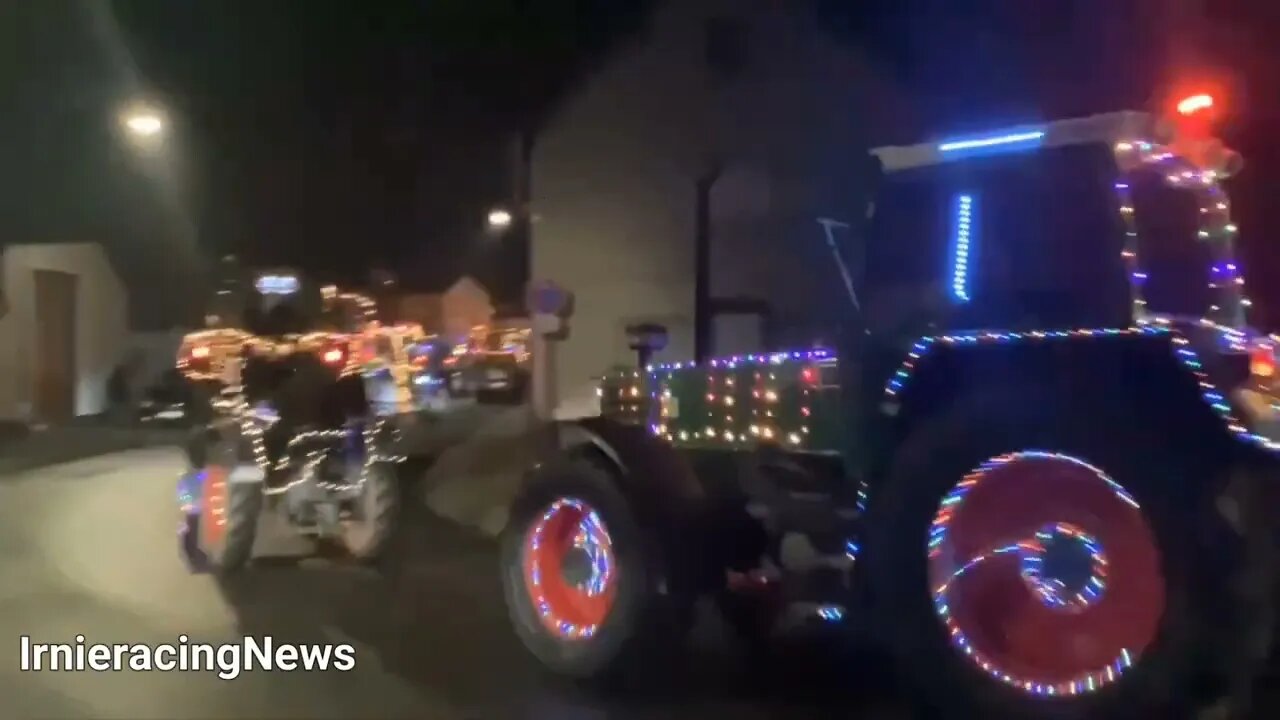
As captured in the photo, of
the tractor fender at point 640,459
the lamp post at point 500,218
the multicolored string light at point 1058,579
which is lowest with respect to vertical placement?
the multicolored string light at point 1058,579

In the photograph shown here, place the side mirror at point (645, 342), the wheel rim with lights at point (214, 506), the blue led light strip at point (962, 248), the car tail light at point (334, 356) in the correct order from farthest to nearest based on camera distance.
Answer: the car tail light at point (334, 356), the wheel rim with lights at point (214, 506), the side mirror at point (645, 342), the blue led light strip at point (962, 248)

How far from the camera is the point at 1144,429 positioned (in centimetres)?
197

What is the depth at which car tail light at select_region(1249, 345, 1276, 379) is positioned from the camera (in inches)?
80.7

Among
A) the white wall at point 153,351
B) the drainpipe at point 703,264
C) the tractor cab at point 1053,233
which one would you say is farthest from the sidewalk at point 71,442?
the tractor cab at point 1053,233

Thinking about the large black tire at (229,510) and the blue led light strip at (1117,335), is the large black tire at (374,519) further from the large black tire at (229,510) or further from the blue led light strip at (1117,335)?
the blue led light strip at (1117,335)

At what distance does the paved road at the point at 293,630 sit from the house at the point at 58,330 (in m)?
0.28

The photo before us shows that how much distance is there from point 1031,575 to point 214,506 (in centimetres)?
270

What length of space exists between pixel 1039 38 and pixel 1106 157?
3.28 m

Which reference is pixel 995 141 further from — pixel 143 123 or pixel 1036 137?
pixel 143 123

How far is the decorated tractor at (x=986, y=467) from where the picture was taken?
6.39 feet

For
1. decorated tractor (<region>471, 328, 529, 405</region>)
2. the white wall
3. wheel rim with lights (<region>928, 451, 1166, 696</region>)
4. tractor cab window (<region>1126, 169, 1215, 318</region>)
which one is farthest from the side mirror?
decorated tractor (<region>471, 328, 529, 405</region>)

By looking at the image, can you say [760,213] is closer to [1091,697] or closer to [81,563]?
[81,563]

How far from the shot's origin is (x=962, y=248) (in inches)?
95.7

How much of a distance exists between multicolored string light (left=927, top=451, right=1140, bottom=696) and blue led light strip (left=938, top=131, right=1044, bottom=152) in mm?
645
